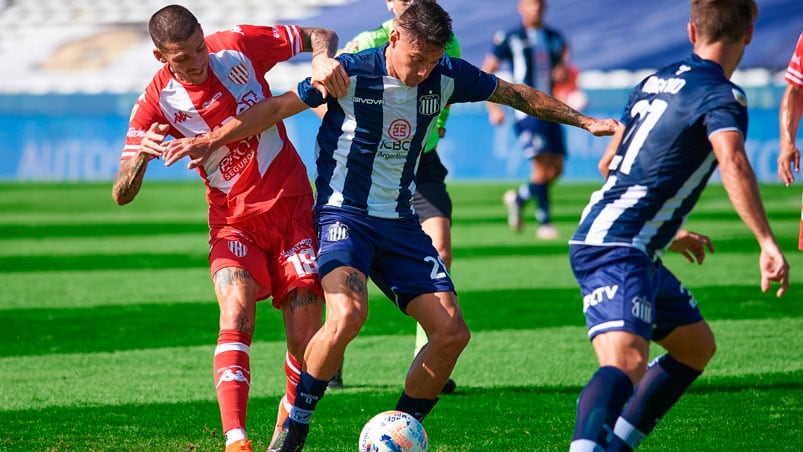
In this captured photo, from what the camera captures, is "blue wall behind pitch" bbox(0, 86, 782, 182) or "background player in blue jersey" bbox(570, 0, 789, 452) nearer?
"background player in blue jersey" bbox(570, 0, 789, 452)

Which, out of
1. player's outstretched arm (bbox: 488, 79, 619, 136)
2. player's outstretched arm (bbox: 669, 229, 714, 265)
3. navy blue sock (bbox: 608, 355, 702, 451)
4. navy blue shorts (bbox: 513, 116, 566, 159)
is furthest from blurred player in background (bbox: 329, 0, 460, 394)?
navy blue shorts (bbox: 513, 116, 566, 159)

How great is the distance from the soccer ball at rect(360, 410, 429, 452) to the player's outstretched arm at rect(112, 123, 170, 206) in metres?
1.50

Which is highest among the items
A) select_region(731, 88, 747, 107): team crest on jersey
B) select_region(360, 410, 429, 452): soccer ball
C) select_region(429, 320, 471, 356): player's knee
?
select_region(731, 88, 747, 107): team crest on jersey

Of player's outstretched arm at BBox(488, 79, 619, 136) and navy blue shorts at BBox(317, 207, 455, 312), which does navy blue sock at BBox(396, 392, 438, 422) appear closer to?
navy blue shorts at BBox(317, 207, 455, 312)

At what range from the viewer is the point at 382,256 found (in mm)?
4957

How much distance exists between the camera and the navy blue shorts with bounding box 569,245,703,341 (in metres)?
3.82

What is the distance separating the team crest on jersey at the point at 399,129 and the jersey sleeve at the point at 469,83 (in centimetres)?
26

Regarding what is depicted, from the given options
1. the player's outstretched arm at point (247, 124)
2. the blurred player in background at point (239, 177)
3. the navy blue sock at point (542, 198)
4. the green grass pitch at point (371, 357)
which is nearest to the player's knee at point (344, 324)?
the blurred player in background at point (239, 177)

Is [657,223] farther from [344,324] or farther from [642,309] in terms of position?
[344,324]

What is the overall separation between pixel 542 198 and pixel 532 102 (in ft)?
28.4

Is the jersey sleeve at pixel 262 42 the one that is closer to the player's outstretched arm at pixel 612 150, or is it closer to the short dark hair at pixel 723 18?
the player's outstretched arm at pixel 612 150

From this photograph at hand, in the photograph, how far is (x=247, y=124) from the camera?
481cm

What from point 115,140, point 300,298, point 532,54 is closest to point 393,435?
point 300,298

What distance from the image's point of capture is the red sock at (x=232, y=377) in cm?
457
